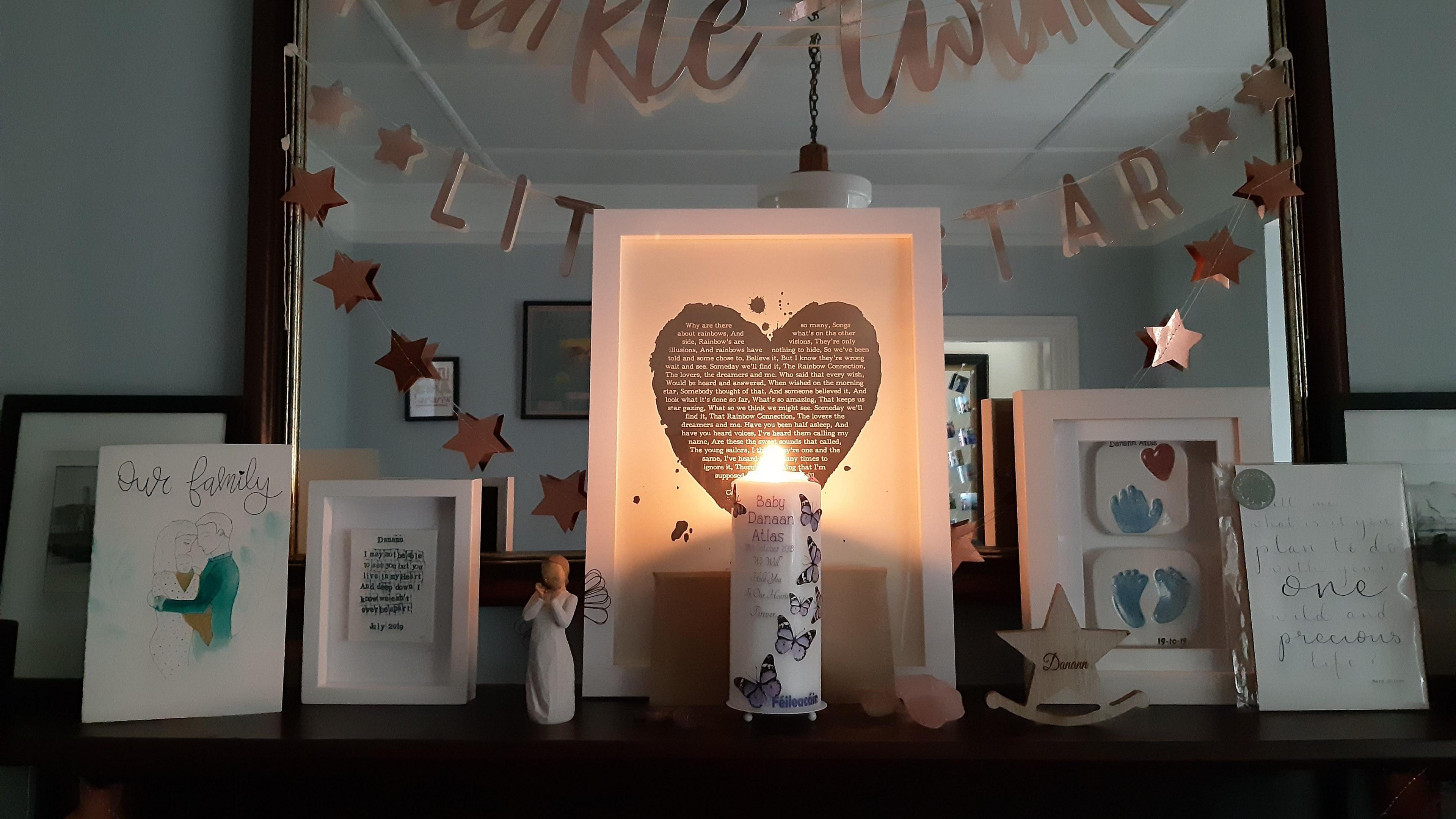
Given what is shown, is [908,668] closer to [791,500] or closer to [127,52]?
[791,500]

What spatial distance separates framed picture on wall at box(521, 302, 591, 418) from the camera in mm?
896

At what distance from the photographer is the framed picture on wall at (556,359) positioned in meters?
0.90

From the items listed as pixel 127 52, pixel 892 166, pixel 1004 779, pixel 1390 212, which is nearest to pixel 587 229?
pixel 892 166

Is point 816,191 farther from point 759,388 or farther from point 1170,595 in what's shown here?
point 1170,595

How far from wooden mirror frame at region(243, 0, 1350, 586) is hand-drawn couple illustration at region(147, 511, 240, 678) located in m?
0.12

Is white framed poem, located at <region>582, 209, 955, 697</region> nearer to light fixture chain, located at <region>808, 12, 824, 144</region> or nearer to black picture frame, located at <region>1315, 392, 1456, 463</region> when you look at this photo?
light fixture chain, located at <region>808, 12, 824, 144</region>

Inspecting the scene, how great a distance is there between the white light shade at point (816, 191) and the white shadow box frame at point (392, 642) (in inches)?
16.6

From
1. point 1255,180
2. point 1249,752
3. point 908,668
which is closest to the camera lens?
point 1249,752

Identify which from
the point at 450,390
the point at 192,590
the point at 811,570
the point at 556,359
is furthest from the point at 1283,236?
the point at 192,590

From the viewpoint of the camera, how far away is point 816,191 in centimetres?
Answer: 93

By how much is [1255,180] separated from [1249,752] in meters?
0.60

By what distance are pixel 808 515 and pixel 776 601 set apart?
8 centimetres

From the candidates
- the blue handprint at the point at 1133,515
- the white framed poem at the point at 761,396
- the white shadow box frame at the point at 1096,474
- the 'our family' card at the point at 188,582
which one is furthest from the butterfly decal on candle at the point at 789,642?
the 'our family' card at the point at 188,582

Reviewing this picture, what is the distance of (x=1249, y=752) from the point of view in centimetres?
68
